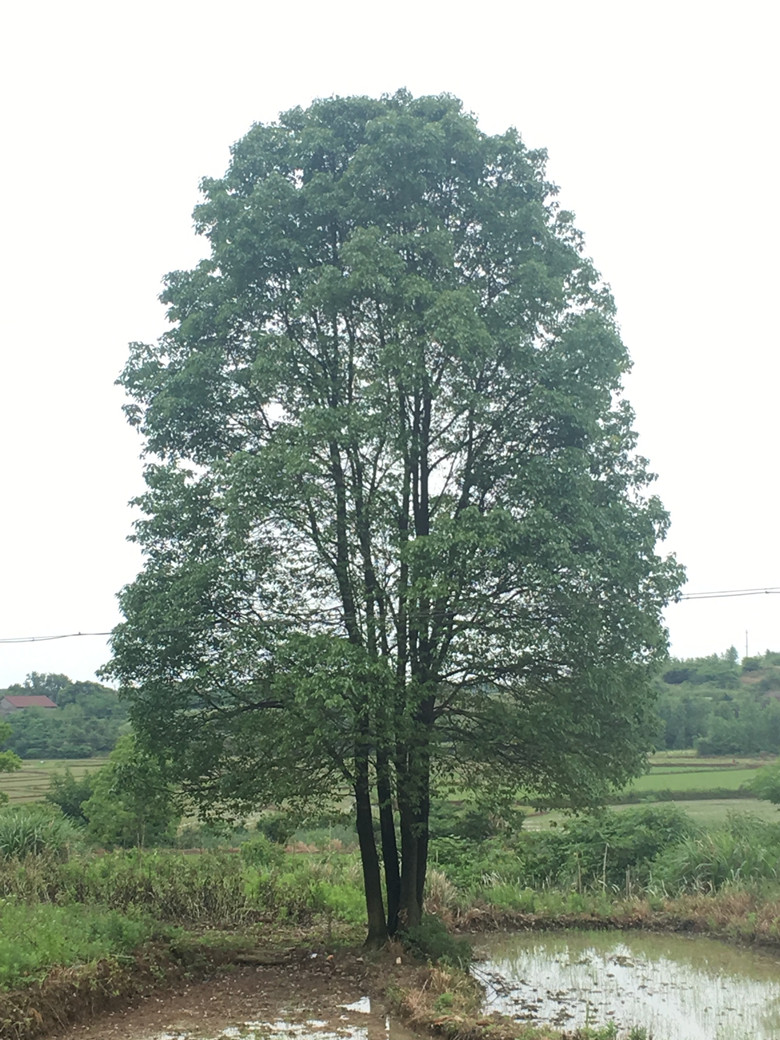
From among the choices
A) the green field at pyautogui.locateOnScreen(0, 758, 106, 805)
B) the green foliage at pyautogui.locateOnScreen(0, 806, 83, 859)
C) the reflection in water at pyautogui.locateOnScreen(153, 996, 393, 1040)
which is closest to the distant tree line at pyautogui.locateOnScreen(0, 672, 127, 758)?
the green field at pyautogui.locateOnScreen(0, 758, 106, 805)

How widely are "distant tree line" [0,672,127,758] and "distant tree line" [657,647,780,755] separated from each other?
2138cm

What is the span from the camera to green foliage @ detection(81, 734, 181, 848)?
36.9ft

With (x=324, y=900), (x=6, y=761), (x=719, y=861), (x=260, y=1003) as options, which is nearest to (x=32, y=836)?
(x=6, y=761)

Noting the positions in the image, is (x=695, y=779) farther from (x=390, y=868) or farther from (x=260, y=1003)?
(x=260, y=1003)

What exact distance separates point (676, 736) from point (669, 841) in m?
19.6

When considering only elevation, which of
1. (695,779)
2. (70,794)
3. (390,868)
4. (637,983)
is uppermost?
(390,868)

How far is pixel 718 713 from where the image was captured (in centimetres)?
3575

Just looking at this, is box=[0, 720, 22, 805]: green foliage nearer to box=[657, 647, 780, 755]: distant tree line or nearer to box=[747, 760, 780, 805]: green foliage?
box=[747, 760, 780, 805]: green foliage

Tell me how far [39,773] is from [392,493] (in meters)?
25.9

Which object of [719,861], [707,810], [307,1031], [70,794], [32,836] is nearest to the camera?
[307,1031]

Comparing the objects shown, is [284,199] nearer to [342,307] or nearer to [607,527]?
[342,307]

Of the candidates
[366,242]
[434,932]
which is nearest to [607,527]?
[366,242]

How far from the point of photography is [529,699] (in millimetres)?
11211

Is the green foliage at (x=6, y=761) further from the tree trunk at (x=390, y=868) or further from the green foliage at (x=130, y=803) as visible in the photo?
the tree trunk at (x=390, y=868)
